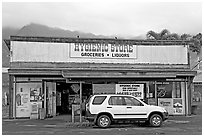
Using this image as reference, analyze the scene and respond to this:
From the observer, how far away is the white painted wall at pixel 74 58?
2228 centimetres

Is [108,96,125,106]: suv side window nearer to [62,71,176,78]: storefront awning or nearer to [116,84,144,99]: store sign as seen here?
[62,71,176,78]: storefront awning

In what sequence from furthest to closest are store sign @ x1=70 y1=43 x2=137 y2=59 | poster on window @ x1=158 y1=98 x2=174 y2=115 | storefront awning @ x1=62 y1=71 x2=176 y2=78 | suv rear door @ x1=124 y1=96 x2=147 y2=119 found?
poster on window @ x1=158 y1=98 x2=174 y2=115
store sign @ x1=70 y1=43 x2=137 y2=59
storefront awning @ x1=62 y1=71 x2=176 y2=78
suv rear door @ x1=124 y1=96 x2=147 y2=119

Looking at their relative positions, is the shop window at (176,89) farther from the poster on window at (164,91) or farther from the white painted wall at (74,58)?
the white painted wall at (74,58)

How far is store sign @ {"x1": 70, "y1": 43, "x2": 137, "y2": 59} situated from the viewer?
75.4 feet

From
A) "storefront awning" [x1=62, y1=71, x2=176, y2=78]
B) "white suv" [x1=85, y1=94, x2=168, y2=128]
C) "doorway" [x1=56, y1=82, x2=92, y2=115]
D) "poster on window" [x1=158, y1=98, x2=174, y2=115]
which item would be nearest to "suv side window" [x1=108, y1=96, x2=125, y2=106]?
"white suv" [x1=85, y1=94, x2=168, y2=128]

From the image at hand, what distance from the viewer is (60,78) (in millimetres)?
22641

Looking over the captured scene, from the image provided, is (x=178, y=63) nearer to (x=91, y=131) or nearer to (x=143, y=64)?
(x=143, y=64)

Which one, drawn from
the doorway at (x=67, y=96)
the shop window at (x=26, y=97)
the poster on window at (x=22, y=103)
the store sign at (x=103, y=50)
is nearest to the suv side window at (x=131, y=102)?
the store sign at (x=103, y=50)

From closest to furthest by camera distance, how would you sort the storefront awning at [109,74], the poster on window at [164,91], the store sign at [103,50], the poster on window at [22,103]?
the storefront awning at [109,74] → the poster on window at [22,103] → the store sign at [103,50] → the poster on window at [164,91]

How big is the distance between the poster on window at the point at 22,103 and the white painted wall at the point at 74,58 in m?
2.17

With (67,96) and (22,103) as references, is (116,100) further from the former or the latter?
(67,96)

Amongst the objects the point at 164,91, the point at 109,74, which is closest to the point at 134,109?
the point at 109,74

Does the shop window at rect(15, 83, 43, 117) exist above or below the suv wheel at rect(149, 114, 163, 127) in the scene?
above

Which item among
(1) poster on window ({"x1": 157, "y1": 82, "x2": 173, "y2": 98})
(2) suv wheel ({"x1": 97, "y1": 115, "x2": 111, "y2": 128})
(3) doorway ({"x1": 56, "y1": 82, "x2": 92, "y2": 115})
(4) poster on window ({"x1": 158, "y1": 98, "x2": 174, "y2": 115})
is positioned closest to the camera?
(2) suv wheel ({"x1": 97, "y1": 115, "x2": 111, "y2": 128})
